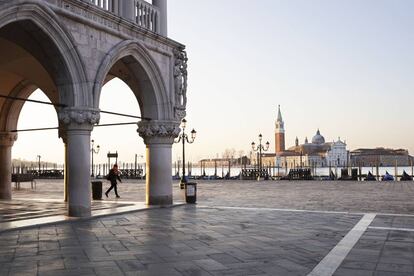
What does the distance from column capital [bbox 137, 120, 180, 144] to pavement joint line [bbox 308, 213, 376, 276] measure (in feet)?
20.2

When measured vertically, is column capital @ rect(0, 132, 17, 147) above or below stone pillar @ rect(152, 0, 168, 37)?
below

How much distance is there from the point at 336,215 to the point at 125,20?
7536 millimetres

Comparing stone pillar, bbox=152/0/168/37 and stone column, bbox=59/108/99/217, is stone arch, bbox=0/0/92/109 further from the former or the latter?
stone pillar, bbox=152/0/168/37

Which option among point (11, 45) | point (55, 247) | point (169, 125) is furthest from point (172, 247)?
point (11, 45)

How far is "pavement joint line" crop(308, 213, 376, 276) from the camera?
18.9 ft

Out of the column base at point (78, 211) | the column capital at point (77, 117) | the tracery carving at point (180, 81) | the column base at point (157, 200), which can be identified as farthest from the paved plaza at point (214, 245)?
the tracery carving at point (180, 81)

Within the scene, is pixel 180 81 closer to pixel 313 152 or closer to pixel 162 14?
pixel 162 14

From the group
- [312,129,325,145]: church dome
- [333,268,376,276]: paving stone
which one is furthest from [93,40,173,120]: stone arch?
[312,129,325,145]: church dome

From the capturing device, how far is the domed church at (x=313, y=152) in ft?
512

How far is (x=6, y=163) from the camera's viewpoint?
16953 millimetres

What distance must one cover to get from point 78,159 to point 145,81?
369 centimetres

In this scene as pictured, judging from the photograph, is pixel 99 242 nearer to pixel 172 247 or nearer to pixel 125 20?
pixel 172 247

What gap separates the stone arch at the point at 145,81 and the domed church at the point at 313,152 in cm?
13738

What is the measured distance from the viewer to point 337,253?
6844 millimetres
